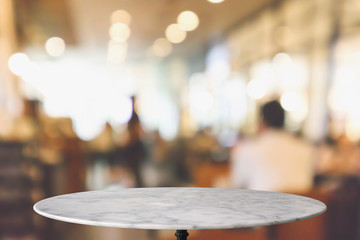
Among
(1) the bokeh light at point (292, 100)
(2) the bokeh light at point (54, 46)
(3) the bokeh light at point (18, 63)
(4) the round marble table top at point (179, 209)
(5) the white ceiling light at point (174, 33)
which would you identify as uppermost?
(5) the white ceiling light at point (174, 33)

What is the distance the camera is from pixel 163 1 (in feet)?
14.3

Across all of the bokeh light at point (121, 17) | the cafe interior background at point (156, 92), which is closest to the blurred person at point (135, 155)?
the cafe interior background at point (156, 92)

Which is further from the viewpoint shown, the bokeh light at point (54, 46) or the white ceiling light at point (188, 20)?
the white ceiling light at point (188, 20)

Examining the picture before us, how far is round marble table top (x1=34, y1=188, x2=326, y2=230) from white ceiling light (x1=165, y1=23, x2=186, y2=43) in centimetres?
272

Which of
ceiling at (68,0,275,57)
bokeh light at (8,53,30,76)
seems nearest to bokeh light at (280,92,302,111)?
ceiling at (68,0,275,57)

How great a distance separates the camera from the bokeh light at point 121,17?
4309 millimetres

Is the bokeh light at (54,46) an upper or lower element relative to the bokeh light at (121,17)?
lower

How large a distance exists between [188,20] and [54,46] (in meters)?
1.21

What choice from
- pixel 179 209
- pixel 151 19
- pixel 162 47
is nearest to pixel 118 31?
pixel 151 19

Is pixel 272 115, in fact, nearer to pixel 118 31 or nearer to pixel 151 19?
pixel 151 19

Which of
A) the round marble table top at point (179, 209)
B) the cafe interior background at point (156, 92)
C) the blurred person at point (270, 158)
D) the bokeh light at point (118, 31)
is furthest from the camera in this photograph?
the bokeh light at point (118, 31)

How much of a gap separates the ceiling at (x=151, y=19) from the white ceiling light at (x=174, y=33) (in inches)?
1.6

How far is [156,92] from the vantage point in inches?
172

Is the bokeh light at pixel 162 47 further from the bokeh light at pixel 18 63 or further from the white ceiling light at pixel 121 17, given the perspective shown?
the bokeh light at pixel 18 63
